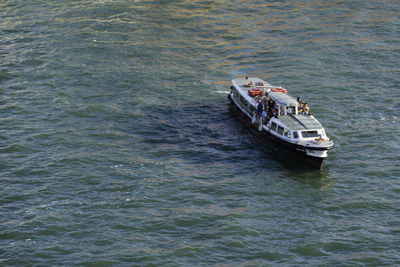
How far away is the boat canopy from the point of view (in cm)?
5412

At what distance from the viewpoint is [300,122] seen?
52562mm

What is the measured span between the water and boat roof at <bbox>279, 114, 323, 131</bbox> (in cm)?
308

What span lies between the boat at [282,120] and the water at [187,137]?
1.55 metres

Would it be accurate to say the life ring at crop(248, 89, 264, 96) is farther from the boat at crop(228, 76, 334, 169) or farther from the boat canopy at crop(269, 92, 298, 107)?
the boat canopy at crop(269, 92, 298, 107)

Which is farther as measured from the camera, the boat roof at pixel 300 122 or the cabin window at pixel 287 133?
the cabin window at pixel 287 133

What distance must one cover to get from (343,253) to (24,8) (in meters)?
69.6

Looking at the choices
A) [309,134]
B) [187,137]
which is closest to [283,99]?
[309,134]

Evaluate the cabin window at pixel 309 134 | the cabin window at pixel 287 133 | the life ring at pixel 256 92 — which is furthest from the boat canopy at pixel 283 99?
the cabin window at pixel 309 134

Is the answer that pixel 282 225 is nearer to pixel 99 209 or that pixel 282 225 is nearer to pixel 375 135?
pixel 99 209

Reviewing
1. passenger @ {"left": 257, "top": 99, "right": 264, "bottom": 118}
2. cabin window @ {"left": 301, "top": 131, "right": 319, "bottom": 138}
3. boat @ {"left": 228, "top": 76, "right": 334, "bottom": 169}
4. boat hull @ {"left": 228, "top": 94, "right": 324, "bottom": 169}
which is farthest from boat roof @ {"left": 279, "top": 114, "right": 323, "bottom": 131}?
passenger @ {"left": 257, "top": 99, "right": 264, "bottom": 118}

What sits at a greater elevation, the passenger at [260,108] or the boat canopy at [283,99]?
the boat canopy at [283,99]

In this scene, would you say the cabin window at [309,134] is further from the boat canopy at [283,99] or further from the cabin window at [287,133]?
the boat canopy at [283,99]

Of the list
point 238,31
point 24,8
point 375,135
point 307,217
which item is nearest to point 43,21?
point 24,8

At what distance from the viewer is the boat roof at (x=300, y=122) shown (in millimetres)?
51562
